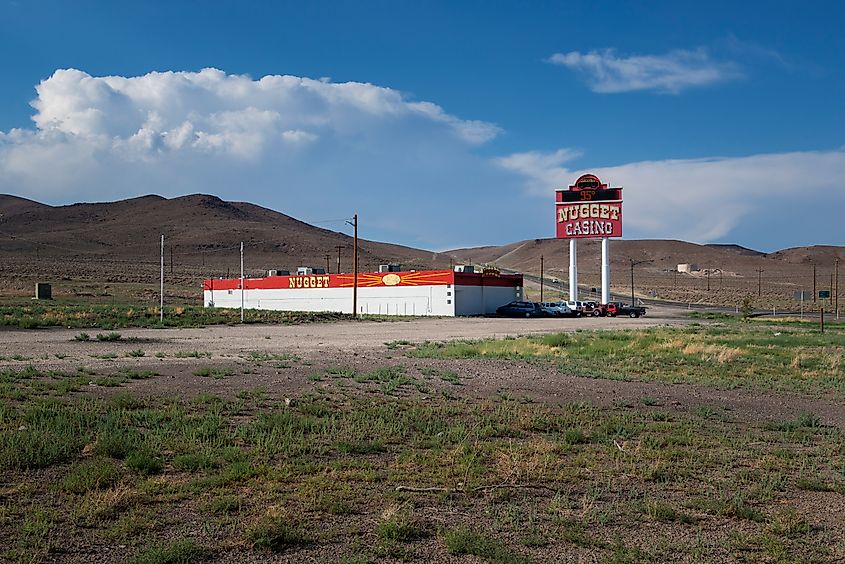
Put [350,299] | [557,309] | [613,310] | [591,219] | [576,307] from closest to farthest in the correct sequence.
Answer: [557,309], [613,310], [576,307], [591,219], [350,299]

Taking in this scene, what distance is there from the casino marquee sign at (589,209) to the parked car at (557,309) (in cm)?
737

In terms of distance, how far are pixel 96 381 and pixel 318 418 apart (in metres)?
6.64

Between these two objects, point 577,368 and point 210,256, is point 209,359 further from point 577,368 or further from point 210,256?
point 210,256

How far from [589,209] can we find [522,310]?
12842 millimetres

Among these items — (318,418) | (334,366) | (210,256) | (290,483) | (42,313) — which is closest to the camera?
(290,483)

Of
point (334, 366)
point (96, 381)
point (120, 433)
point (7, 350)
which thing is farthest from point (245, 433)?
point (7, 350)

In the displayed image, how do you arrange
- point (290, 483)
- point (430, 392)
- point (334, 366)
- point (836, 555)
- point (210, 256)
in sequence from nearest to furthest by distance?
1. point (836, 555)
2. point (290, 483)
3. point (430, 392)
4. point (334, 366)
5. point (210, 256)

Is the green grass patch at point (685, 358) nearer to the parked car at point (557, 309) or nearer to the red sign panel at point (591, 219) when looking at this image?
the parked car at point (557, 309)

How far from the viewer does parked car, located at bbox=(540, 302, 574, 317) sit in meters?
73.7

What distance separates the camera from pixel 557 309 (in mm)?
74375

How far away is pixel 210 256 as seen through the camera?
18900 centimetres

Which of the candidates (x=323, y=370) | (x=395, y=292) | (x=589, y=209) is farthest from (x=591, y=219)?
(x=323, y=370)

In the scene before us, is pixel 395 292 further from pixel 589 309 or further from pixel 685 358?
pixel 685 358

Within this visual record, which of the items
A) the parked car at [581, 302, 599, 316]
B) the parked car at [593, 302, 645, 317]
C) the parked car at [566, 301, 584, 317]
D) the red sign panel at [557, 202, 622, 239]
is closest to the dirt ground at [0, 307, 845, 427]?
the parked car at [566, 301, 584, 317]
